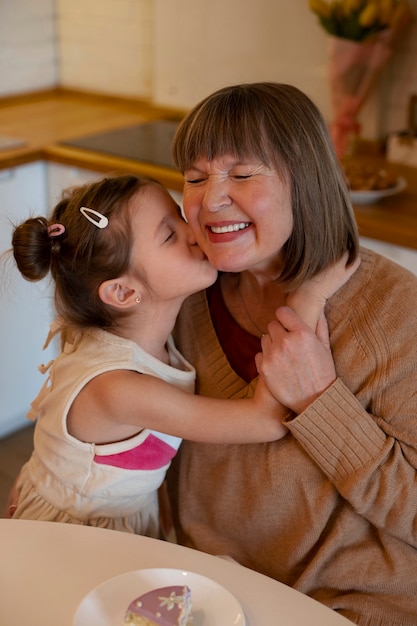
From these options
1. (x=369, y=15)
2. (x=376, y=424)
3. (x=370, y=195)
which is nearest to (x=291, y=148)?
(x=376, y=424)

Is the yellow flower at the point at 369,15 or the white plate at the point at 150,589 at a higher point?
the yellow flower at the point at 369,15

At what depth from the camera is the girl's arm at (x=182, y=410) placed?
1367 mm

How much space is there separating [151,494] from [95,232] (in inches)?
18.9

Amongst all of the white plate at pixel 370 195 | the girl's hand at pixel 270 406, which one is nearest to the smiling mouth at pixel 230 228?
the girl's hand at pixel 270 406

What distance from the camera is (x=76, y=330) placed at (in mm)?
1480

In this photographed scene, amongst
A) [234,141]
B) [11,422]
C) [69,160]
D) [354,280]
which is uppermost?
[234,141]

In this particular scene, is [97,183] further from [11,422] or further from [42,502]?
[11,422]

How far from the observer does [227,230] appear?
1331mm

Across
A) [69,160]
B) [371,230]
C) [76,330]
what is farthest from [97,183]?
[69,160]

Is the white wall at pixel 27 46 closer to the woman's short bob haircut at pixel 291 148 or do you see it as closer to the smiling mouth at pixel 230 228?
the woman's short bob haircut at pixel 291 148

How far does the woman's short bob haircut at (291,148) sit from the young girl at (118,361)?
60mm

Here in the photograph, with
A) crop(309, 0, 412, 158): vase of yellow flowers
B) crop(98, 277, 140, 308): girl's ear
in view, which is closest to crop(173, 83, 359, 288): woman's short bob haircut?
crop(98, 277, 140, 308): girl's ear

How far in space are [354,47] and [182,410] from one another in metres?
1.44

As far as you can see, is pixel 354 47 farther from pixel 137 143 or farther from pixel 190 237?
pixel 190 237
